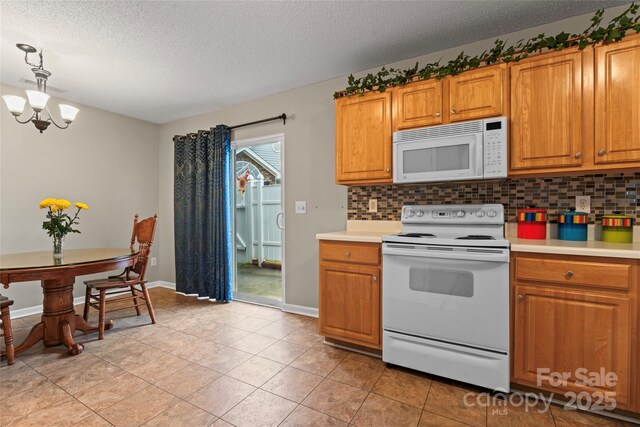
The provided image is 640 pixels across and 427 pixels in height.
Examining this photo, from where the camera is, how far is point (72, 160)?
365 cm

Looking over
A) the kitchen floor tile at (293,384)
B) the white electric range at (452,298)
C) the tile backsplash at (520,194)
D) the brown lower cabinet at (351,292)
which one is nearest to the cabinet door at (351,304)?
the brown lower cabinet at (351,292)

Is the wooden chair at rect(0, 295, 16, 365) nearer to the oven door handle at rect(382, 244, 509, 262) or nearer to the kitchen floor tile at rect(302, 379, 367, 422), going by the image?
the kitchen floor tile at rect(302, 379, 367, 422)

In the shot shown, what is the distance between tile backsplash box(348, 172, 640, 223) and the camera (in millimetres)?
1964

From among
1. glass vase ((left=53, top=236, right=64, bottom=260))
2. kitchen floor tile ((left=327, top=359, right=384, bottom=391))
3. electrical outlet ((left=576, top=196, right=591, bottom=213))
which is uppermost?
electrical outlet ((left=576, top=196, right=591, bottom=213))

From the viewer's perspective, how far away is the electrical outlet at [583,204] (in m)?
2.03

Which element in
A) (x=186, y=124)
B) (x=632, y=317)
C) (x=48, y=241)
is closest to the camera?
(x=632, y=317)

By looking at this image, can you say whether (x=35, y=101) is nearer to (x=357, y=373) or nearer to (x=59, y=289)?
(x=59, y=289)

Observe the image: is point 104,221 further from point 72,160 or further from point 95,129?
point 95,129

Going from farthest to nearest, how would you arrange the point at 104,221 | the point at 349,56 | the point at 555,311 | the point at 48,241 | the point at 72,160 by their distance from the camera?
the point at 104,221, the point at 72,160, the point at 48,241, the point at 349,56, the point at 555,311

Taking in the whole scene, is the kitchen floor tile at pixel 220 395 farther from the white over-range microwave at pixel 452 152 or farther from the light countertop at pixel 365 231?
the white over-range microwave at pixel 452 152

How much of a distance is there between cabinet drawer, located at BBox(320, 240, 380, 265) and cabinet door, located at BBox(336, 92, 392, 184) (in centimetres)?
58

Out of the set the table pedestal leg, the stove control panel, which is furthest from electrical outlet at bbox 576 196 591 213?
the table pedestal leg

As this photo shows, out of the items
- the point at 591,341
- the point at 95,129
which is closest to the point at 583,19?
the point at 591,341

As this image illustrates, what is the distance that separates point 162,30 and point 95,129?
238 cm
